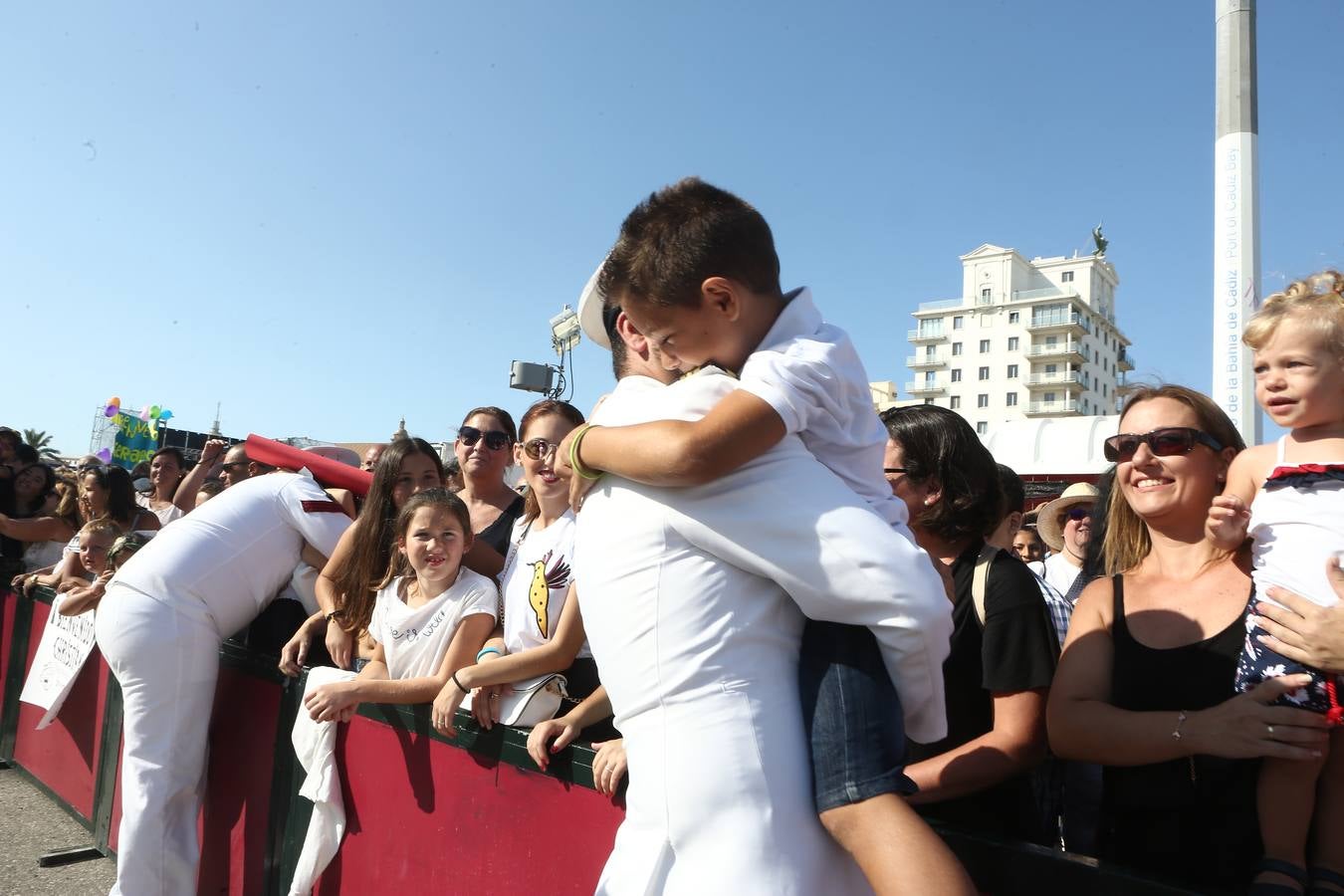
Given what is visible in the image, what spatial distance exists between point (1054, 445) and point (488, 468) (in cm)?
1341

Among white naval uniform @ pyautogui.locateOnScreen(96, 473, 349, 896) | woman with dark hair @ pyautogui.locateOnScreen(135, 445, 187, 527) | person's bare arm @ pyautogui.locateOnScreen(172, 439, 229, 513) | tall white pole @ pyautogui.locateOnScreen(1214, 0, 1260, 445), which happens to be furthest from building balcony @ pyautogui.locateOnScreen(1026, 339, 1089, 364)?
white naval uniform @ pyautogui.locateOnScreen(96, 473, 349, 896)

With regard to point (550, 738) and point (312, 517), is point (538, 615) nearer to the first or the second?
point (550, 738)

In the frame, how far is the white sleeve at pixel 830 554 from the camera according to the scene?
1324mm

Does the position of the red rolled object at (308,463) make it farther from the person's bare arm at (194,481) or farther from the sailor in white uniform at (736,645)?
the person's bare arm at (194,481)

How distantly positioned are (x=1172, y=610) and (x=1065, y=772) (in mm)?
684

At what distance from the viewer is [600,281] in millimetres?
1637

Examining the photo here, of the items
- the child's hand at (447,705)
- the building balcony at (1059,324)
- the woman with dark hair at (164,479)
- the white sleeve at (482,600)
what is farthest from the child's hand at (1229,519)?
the building balcony at (1059,324)

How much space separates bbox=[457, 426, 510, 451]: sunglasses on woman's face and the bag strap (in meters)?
2.38

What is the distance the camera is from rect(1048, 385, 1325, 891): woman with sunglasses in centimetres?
167

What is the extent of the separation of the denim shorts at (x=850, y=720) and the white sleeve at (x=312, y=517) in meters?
2.97

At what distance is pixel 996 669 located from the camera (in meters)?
2.01

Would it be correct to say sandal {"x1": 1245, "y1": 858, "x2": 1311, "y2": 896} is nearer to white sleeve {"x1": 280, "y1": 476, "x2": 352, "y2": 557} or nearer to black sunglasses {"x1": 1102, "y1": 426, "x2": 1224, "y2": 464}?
black sunglasses {"x1": 1102, "y1": 426, "x2": 1224, "y2": 464}

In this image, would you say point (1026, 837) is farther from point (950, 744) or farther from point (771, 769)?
point (771, 769)

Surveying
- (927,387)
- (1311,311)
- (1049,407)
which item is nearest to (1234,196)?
(1311,311)
